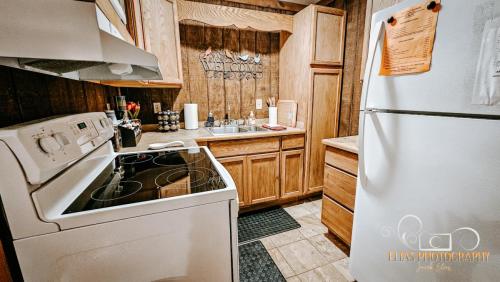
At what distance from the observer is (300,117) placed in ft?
7.93

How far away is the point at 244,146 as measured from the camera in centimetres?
210

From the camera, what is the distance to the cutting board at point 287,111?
2482 millimetres

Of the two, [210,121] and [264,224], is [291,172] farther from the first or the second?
[210,121]

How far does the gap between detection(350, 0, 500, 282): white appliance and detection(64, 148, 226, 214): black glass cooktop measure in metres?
0.83

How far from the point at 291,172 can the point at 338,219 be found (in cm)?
80

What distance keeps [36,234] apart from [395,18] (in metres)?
1.54

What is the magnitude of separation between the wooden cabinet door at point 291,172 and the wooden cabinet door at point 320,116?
0.33 feet

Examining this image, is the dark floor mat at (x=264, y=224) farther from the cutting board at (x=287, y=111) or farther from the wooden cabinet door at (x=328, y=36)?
the wooden cabinet door at (x=328, y=36)

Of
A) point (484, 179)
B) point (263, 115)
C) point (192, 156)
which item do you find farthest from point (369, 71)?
point (263, 115)

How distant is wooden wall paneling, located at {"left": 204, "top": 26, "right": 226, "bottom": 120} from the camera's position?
2.39 m

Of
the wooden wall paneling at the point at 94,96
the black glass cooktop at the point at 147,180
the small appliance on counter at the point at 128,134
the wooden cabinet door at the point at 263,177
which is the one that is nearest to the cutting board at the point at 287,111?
the wooden cabinet door at the point at 263,177

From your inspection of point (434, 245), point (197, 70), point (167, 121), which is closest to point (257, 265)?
point (434, 245)

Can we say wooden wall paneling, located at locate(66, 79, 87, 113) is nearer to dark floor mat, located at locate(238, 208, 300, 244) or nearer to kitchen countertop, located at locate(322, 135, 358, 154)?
dark floor mat, located at locate(238, 208, 300, 244)

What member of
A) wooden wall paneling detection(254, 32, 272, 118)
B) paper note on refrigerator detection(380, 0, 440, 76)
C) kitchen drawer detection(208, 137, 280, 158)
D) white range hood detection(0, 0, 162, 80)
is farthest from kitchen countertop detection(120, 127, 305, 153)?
paper note on refrigerator detection(380, 0, 440, 76)
